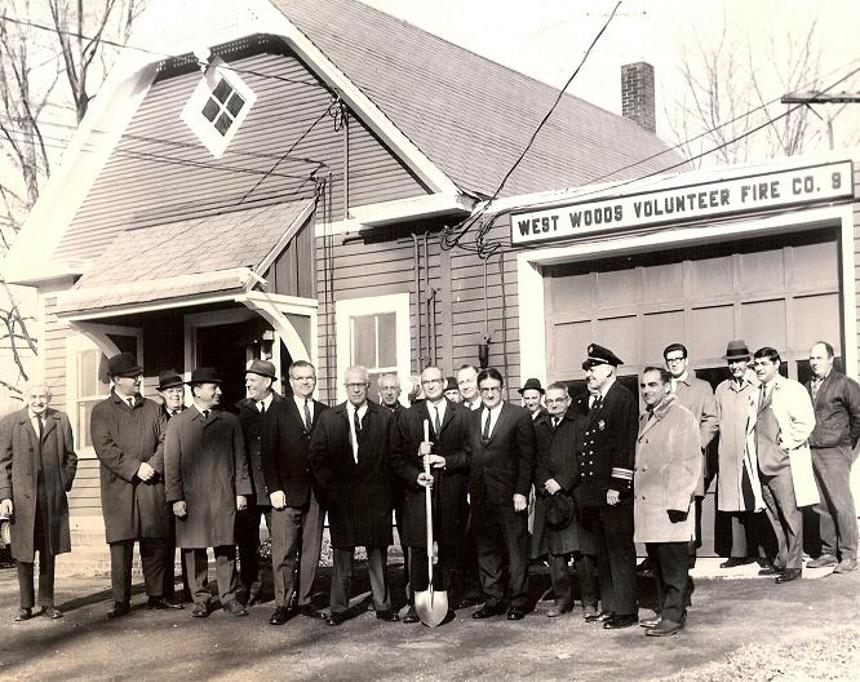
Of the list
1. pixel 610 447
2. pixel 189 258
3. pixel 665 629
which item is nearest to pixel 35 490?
pixel 610 447

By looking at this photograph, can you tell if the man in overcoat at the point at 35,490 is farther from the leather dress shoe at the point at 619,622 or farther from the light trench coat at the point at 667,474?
the light trench coat at the point at 667,474

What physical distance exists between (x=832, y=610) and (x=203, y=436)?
489 centimetres

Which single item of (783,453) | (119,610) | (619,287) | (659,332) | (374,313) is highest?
(619,287)

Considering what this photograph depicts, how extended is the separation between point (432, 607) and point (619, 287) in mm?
5083

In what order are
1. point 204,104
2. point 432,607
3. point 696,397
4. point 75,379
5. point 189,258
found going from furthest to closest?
1. point 75,379
2. point 204,104
3. point 189,258
4. point 696,397
5. point 432,607

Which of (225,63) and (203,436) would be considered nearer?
(203,436)

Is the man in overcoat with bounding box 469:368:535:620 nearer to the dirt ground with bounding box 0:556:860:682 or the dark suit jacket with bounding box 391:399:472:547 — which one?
the dark suit jacket with bounding box 391:399:472:547

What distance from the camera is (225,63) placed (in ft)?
50.5

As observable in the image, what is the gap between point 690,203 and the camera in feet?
36.0

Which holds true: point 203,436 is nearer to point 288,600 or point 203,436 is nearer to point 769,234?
point 288,600

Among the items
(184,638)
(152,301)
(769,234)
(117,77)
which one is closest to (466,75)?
(117,77)

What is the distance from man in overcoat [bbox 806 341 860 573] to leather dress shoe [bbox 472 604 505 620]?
8.77ft

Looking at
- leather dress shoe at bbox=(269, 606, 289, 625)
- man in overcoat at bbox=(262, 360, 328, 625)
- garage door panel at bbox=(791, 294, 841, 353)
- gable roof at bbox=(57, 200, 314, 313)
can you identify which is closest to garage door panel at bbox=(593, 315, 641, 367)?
garage door panel at bbox=(791, 294, 841, 353)

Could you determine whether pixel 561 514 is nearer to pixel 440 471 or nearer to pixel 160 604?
pixel 440 471
